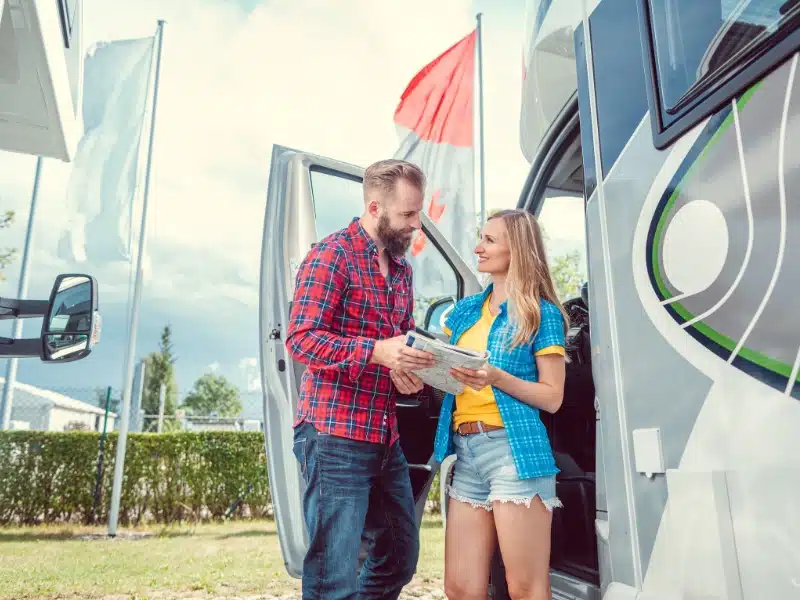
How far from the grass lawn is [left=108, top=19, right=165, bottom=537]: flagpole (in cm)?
50

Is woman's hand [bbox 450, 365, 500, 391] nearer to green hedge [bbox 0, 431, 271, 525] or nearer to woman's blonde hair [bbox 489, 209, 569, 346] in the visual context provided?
woman's blonde hair [bbox 489, 209, 569, 346]

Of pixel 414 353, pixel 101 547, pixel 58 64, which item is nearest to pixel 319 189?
pixel 58 64

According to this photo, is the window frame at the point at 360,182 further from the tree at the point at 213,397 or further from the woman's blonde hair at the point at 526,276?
the tree at the point at 213,397

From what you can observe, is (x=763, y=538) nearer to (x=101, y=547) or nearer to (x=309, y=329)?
(x=309, y=329)

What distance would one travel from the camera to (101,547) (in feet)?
22.4

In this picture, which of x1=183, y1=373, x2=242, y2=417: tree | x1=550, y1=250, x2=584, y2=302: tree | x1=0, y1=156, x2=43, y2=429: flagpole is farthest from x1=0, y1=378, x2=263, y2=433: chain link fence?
x1=183, y1=373, x2=242, y2=417: tree

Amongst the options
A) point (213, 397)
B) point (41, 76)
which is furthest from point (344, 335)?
point (213, 397)

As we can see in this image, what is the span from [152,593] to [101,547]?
2.36m

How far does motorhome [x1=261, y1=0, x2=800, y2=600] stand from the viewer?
1.15 meters

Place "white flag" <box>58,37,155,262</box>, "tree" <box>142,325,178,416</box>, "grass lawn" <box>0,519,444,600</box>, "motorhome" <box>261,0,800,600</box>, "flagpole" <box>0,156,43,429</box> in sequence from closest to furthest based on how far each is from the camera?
1. "motorhome" <box>261,0,800,600</box>
2. "grass lawn" <box>0,519,444,600</box>
3. "white flag" <box>58,37,155,262</box>
4. "flagpole" <box>0,156,43,429</box>
5. "tree" <box>142,325,178,416</box>

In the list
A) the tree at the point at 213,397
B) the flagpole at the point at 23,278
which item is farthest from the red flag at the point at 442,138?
the tree at the point at 213,397

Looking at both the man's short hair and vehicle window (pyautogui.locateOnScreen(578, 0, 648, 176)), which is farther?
the man's short hair

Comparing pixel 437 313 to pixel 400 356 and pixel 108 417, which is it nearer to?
pixel 400 356

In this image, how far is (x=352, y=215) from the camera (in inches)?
111
